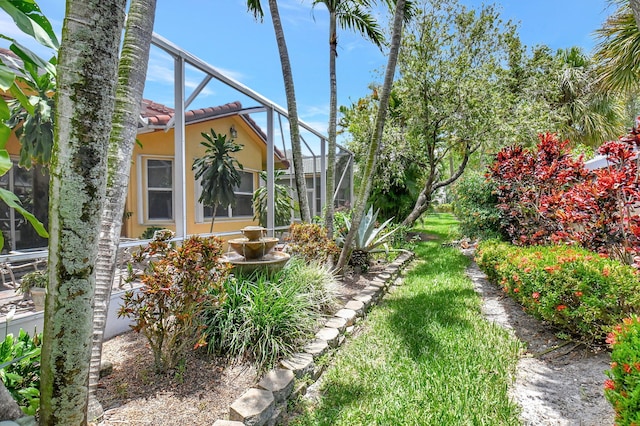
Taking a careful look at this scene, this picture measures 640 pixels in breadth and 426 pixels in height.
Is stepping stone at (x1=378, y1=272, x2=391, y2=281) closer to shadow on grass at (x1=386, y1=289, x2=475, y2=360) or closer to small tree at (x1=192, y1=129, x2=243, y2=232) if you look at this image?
shadow on grass at (x1=386, y1=289, x2=475, y2=360)

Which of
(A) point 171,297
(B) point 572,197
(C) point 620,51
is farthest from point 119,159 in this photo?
(C) point 620,51

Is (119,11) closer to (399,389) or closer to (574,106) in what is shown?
(399,389)

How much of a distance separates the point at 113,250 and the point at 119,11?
4.60ft

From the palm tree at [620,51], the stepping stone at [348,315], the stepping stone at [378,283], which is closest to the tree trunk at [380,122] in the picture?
the stepping stone at [378,283]

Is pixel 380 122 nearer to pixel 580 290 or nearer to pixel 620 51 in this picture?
pixel 580 290

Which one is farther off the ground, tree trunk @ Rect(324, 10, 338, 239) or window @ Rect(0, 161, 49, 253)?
tree trunk @ Rect(324, 10, 338, 239)

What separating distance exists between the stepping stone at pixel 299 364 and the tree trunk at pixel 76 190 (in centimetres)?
165

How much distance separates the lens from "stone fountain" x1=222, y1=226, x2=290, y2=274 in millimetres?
3916

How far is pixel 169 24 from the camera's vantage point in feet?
16.3

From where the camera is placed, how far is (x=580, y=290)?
10.7ft

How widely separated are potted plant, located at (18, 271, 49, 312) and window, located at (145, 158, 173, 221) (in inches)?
168

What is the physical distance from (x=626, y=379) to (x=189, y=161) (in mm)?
8630

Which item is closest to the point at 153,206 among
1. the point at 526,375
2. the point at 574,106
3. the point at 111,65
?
the point at 111,65

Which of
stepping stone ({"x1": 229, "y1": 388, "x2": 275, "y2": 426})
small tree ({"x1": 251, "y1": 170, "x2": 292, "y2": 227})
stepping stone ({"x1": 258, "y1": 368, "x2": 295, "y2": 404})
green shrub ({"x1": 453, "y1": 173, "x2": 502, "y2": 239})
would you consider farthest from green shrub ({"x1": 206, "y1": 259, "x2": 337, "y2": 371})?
small tree ({"x1": 251, "y1": 170, "x2": 292, "y2": 227})
